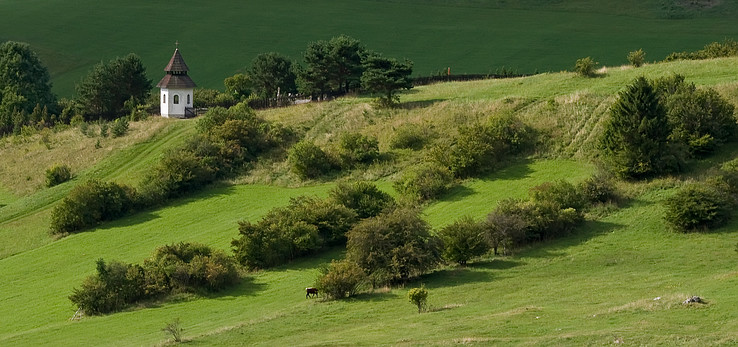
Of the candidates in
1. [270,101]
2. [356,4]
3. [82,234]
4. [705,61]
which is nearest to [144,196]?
[82,234]

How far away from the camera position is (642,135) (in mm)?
75750

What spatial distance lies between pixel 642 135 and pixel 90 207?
43.6 m

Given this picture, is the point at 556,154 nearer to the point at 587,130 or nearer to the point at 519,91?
the point at 587,130

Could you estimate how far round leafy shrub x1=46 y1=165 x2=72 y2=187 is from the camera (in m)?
103

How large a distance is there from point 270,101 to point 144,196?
86.0ft

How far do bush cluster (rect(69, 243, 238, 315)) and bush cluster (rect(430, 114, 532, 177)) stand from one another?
21854 millimetres

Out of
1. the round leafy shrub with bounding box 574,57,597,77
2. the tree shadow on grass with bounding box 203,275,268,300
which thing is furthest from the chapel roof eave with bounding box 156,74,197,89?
the tree shadow on grass with bounding box 203,275,268,300

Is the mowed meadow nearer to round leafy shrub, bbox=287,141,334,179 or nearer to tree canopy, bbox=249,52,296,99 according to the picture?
round leafy shrub, bbox=287,141,334,179

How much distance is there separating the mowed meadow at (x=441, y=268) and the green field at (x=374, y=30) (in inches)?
1618

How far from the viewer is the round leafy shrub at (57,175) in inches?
4043

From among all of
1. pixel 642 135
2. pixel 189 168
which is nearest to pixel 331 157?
pixel 189 168

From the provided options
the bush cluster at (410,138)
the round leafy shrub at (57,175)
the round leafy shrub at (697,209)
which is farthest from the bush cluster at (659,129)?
the round leafy shrub at (57,175)

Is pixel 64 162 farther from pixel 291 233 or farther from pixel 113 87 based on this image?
pixel 291 233

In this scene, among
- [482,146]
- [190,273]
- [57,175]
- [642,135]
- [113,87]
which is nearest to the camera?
[190,273]
